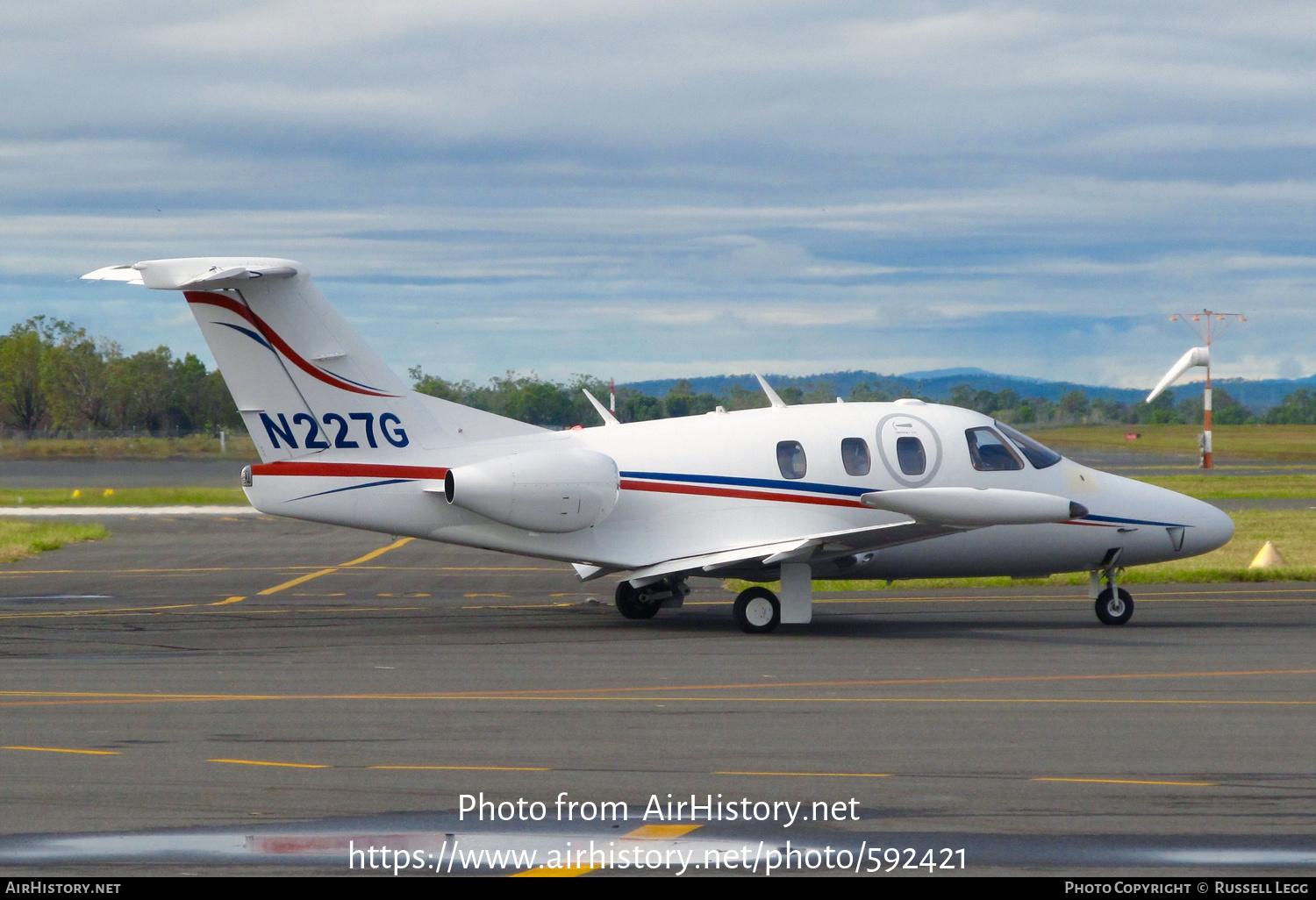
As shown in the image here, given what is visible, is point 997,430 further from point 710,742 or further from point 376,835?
point 376,835

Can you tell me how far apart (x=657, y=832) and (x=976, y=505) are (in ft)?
32.1

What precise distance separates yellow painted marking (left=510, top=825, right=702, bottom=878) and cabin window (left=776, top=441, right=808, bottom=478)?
11012 mm

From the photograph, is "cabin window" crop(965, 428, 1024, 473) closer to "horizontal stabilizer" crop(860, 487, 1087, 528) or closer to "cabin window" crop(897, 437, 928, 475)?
"cabin window" crop(897, 437, 928, 475)

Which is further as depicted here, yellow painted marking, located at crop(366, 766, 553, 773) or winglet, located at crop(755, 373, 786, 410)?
winglet, located at crop(755, 373, 786, 410)

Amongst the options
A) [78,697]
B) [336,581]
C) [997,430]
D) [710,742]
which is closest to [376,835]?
[710,742]

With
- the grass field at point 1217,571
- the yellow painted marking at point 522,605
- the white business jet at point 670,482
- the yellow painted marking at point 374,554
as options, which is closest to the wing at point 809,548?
the white business jet at point 670,482

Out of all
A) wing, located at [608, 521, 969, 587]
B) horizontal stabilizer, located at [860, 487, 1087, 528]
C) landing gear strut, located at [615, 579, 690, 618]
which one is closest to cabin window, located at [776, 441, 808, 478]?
wing, located at [608, 521, 969, 587]

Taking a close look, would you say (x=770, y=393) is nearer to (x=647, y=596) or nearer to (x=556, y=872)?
(x=647, y=596)

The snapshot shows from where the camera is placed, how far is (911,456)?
65.9ft

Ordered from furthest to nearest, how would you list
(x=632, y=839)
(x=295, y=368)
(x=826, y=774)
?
(x=295, y=368), (x=826, y=774), (x=632, y=839)

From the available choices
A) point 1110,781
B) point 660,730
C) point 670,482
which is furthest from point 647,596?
point 1110,781

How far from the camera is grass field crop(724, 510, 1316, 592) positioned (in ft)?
86.0

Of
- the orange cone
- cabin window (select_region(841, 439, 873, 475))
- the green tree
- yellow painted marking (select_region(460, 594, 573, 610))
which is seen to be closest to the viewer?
cabin window (select_region(841, 439, 873, 475))

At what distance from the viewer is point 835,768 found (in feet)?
35.1
